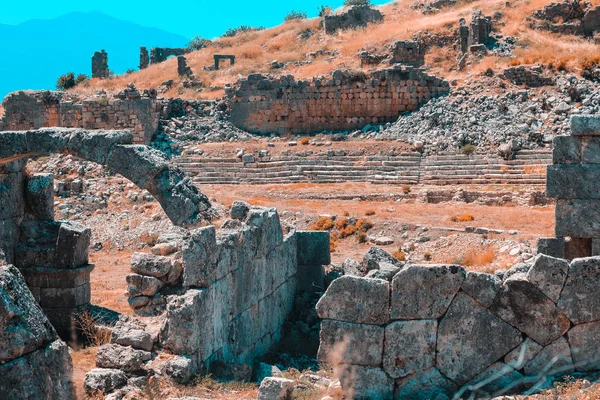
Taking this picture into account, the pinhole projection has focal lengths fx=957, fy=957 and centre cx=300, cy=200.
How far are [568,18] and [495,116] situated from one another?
14.0m

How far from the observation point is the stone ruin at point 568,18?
138 ft

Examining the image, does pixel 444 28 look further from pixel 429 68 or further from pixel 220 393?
pixel 220 393

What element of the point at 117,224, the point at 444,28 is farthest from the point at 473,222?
the point at 444,28

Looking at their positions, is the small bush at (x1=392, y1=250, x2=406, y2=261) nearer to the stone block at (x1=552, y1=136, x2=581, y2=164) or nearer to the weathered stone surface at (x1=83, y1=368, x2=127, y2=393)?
the stone block at (x1=552, y1=136, x2=581, y2=164)

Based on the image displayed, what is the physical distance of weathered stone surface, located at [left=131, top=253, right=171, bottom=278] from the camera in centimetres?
1217

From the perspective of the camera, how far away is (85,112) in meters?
34.8

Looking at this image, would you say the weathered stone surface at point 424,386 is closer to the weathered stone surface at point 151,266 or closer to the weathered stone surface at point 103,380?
the weathered stone surface at point 103,380

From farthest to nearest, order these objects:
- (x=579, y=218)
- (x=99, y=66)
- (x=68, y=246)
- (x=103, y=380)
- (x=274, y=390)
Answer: (x=99, y=66) → (x=68, y=246) → (x=579, y=218) → (x=103, y=380) → (x=274, y=390)

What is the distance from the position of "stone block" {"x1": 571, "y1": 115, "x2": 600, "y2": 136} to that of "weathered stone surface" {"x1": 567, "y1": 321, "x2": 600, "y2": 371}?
4.09m

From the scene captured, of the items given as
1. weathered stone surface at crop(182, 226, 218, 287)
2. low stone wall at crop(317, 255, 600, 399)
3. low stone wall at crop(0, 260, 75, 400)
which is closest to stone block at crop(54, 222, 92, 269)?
weathered stone surface at crop(182, 226, 218, 287)

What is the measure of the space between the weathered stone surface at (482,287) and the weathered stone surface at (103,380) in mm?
3574

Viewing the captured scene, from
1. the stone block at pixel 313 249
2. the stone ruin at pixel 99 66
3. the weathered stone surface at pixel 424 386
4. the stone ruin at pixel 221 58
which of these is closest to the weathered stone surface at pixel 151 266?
the stone block at pixel 313 249

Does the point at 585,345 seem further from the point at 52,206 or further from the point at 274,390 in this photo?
the point at 52,206

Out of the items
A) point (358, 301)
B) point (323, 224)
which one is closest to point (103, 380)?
point (358, 301)
